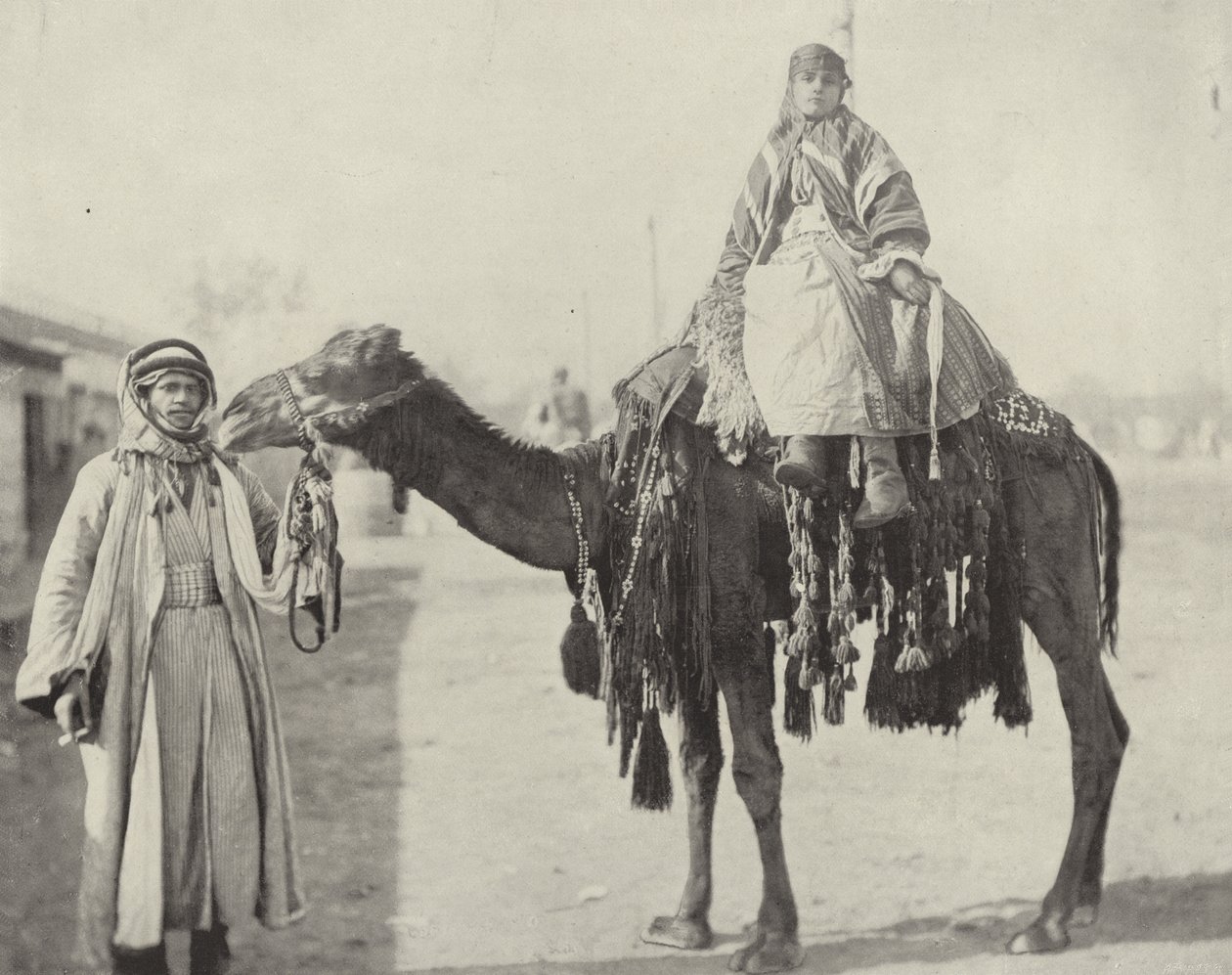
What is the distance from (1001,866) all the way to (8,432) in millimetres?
3644

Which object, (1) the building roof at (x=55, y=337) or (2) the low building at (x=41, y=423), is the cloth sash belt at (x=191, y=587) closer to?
(2) the low building at (x=41, y=423)

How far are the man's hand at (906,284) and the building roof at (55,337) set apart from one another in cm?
247

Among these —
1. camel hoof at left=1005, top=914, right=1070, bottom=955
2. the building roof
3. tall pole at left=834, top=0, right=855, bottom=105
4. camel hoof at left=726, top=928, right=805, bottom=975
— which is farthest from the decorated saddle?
the building roof

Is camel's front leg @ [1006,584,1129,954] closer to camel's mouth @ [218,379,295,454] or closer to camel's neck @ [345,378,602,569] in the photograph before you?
camel's neck @ [345,378,602,569]

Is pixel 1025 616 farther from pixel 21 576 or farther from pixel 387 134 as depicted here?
pixel 21 576

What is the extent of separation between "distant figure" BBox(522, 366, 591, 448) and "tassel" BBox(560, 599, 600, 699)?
0.68 metres

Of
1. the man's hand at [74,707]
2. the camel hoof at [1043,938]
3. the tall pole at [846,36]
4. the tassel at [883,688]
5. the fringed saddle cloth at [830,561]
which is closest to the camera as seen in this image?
the man's hand at [74,707]

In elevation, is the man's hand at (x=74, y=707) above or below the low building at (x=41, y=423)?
below

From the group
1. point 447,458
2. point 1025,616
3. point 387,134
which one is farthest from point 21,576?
point 1025,616

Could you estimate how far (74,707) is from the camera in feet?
12.6

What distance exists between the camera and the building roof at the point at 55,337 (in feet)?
14.1

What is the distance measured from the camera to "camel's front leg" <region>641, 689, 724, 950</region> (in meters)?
4.38

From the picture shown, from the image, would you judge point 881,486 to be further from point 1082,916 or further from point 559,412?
point 1082,916

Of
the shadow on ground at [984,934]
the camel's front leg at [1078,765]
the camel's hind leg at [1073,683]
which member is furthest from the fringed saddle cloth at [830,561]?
the shadow on ground at [984,934]
